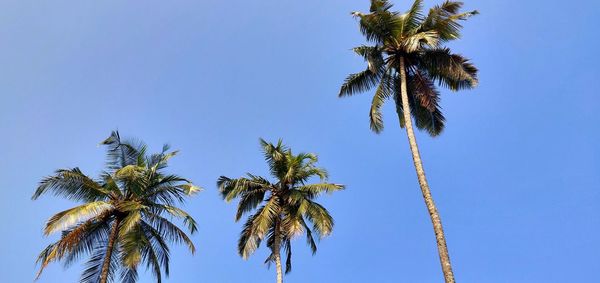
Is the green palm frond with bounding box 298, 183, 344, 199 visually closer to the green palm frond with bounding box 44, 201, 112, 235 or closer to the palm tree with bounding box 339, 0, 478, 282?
the palm tree with bounding box 339, 0, 478, 282

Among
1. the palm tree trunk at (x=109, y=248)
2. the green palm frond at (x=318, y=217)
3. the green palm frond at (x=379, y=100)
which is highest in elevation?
the green palm frond at (x=379, y=100)

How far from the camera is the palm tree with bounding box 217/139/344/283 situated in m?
23.0

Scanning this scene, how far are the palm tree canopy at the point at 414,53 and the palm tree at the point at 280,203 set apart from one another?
4775mm

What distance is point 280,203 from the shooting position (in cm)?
2439

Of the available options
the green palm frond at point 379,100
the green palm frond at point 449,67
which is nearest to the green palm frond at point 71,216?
the green palm frond at point 379,100

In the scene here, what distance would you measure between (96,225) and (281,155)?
959 centimetres

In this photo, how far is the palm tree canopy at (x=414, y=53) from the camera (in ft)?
69.7

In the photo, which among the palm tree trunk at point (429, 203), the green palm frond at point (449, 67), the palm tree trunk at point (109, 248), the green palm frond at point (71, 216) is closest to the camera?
the palm tree trunk at point (429, 203)

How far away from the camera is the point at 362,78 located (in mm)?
23828

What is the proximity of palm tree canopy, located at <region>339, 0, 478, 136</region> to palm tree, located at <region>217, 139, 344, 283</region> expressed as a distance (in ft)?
15.7

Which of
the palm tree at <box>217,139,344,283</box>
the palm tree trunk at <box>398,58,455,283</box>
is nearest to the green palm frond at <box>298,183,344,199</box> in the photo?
the palm tree at <box>217,139,344,283</box>

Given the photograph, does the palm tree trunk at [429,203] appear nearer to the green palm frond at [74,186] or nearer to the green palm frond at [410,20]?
the green palm frond at [410,20]

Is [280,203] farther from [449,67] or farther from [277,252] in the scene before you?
[449,67]

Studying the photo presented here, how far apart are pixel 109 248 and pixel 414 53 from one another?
15924 mm
